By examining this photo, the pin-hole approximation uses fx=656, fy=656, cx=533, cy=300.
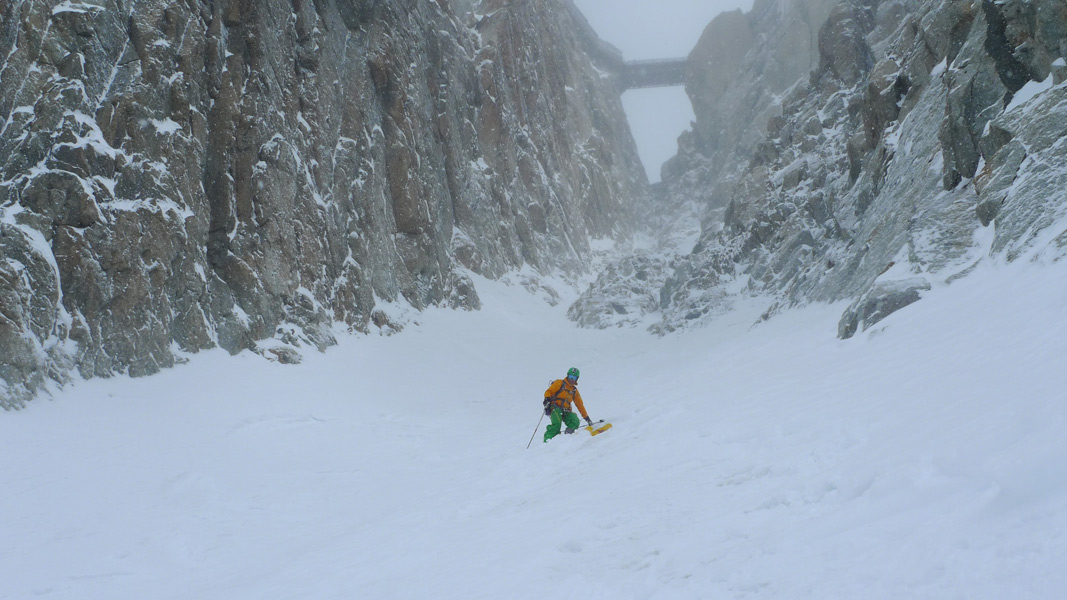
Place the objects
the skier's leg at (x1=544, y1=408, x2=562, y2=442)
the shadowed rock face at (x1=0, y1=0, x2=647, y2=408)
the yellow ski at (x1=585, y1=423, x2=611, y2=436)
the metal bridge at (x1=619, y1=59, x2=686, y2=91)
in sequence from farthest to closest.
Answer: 1. the metal bridge at (x1=619, y1=59, x2=686, y2=91)
2. the shadowed rock face at (x1=0, y1=0, x2=647, y2=408)
3. the skier's leg at (x1=544, y1=408, x2=562, y2=442)
4. the yellow ski at (x1=585, y1=423, x2=611, y2=436)

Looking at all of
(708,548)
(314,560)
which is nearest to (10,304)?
(314,560)

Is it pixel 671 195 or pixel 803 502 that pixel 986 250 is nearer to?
pixel 803 502

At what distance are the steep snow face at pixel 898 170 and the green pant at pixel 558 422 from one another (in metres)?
5.22

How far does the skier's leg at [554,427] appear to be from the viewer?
39.1 feet

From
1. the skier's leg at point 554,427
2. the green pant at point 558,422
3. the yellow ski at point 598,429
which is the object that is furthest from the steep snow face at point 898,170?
the skier's leg at point 554,427

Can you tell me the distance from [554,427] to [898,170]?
12575mm

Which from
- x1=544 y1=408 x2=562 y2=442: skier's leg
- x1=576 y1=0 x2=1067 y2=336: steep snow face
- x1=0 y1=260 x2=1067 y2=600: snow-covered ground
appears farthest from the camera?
x1=544 y1=408 x2=562 y2=442: skier's leg

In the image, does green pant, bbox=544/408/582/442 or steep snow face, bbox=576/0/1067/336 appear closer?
steep snow face, bbox=576/0/1067/336

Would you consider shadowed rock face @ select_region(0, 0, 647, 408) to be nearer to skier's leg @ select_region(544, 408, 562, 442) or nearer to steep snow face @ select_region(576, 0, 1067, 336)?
skier's leg @ select_region(544, 408, 562, 442)

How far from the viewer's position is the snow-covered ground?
4.10 metres

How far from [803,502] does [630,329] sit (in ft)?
98.5

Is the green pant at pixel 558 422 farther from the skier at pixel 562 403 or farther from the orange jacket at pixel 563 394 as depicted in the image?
the orange jacket at pixel 563 394

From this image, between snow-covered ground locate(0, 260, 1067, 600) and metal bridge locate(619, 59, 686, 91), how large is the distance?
239 ft

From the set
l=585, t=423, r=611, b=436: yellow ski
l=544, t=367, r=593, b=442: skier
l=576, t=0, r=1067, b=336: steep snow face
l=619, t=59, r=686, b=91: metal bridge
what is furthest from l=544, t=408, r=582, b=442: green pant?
l=619, t=59, r=686, b=91: metal bridge
